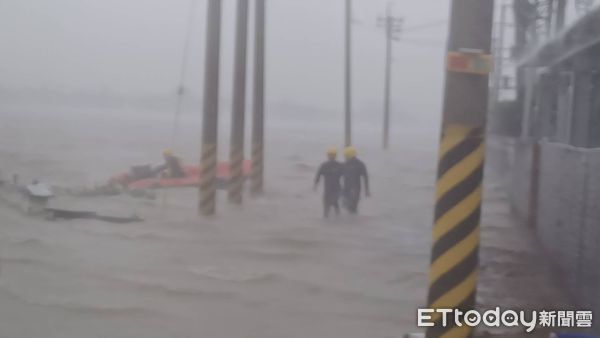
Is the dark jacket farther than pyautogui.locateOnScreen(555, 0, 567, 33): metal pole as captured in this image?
No

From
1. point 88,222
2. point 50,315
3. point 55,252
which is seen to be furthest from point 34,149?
point 50,315

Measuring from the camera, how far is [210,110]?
14.7 m

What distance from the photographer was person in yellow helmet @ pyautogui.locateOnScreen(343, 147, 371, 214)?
14992mm

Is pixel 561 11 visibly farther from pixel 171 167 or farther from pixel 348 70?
pixel 171 167

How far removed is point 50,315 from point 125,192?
11.4 m

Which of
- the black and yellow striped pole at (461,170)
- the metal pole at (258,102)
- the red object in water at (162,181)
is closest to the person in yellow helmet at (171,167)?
the red object in water at (162,181)

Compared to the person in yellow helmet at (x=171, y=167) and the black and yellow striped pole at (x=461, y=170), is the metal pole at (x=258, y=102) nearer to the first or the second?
the person in yellow helmet at (x=171, y=167)

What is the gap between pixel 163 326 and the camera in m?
7.12

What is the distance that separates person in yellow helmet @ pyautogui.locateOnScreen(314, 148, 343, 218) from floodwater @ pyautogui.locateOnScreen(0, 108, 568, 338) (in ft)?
1.01

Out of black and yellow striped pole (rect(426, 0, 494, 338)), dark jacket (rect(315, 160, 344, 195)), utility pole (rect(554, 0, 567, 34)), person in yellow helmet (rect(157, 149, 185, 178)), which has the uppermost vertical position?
utility pole (rect(554, 0, 567, 34))

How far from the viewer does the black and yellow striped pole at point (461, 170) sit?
213 inches

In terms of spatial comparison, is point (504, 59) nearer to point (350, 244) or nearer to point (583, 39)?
point (583, 39)

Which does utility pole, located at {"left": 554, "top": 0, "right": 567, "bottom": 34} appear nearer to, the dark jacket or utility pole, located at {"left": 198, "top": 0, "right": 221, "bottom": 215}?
the dark jacket

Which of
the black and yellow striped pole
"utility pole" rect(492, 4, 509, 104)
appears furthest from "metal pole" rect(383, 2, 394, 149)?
the black and yellow striped pole
